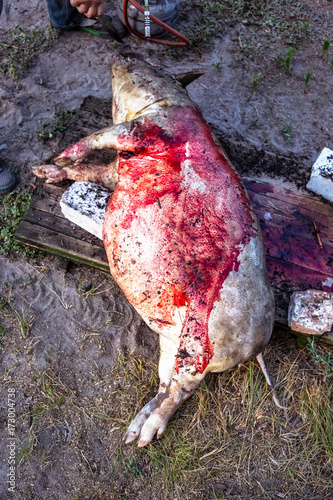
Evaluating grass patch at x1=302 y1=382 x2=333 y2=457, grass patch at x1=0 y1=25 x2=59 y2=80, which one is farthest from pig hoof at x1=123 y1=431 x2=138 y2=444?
grass patch at x1=0 y1=25 x2=59 y2=80

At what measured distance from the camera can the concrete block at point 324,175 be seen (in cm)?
319

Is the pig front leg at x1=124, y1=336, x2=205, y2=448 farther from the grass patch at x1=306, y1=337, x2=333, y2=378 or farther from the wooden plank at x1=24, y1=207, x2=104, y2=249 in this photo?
the wooden plank at x1=24, y1=207, x2=104, y2=249

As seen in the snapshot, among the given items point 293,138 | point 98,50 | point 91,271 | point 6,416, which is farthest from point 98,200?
point 98,50

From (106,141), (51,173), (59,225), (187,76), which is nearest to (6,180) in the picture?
(51,173)

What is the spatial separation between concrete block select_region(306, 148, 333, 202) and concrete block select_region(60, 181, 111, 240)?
1.70m

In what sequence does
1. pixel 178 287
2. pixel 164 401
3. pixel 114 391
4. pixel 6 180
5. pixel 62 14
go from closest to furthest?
pixel 178 287, pixel 164 401, pixel 114 391, pixel 6 180, pixel 62 14

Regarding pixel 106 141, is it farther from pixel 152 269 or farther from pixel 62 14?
pixel 62 14

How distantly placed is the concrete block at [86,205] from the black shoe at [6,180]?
2.91 feet

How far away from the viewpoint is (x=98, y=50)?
191 inches

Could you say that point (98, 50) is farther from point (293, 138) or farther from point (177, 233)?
point (177, 233)

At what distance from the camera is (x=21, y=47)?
4711mm

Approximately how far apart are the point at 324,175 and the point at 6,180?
2.75 meters

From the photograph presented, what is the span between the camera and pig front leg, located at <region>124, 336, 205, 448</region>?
248cm

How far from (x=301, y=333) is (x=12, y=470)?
83.9 inches
